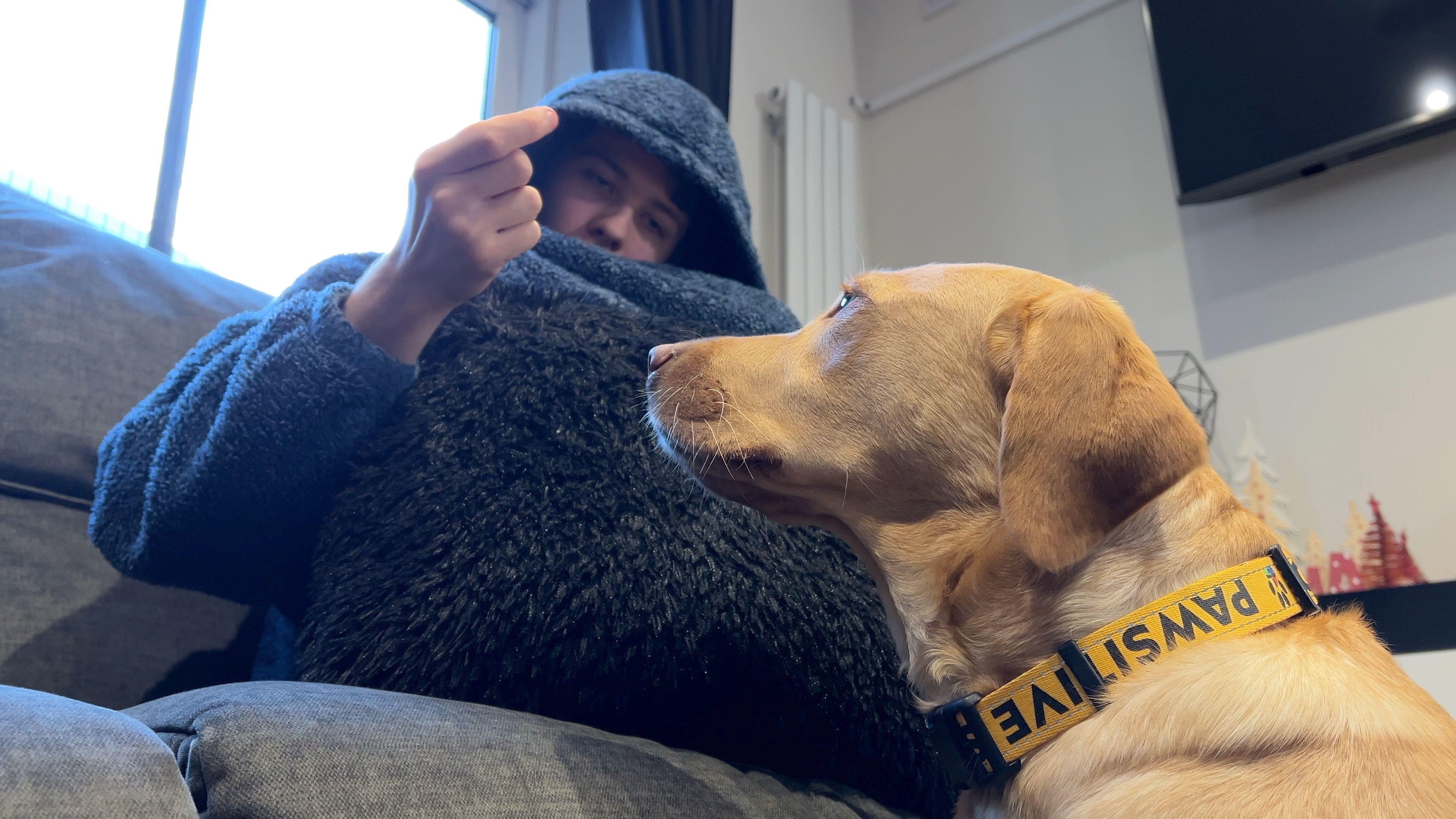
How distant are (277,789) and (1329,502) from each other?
6.71 feet

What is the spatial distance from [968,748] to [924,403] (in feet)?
0.95

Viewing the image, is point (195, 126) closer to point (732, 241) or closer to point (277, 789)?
point (732, 241)

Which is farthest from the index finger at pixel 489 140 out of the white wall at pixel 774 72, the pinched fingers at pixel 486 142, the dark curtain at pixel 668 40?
A: the white wall at pixel 774 72

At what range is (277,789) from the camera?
47cm

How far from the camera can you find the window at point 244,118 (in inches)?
59.8

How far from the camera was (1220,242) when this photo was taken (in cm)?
213

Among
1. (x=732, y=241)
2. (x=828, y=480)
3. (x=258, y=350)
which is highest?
(x=732, y=241)

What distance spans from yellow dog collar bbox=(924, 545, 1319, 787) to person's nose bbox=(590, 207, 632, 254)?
90 cm

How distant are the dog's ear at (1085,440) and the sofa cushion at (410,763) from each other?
1.01ft

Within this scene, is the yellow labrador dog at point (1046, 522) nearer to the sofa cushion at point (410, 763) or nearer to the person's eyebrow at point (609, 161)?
the sofa cushion at point (410, 763)

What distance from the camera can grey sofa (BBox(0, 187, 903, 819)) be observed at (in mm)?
445

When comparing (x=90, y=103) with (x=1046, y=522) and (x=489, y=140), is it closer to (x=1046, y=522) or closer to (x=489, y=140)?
(x=489, y=140)

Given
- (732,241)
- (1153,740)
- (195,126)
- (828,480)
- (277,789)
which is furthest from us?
(195,126)

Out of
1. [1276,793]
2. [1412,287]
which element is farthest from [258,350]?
[1412,287]
